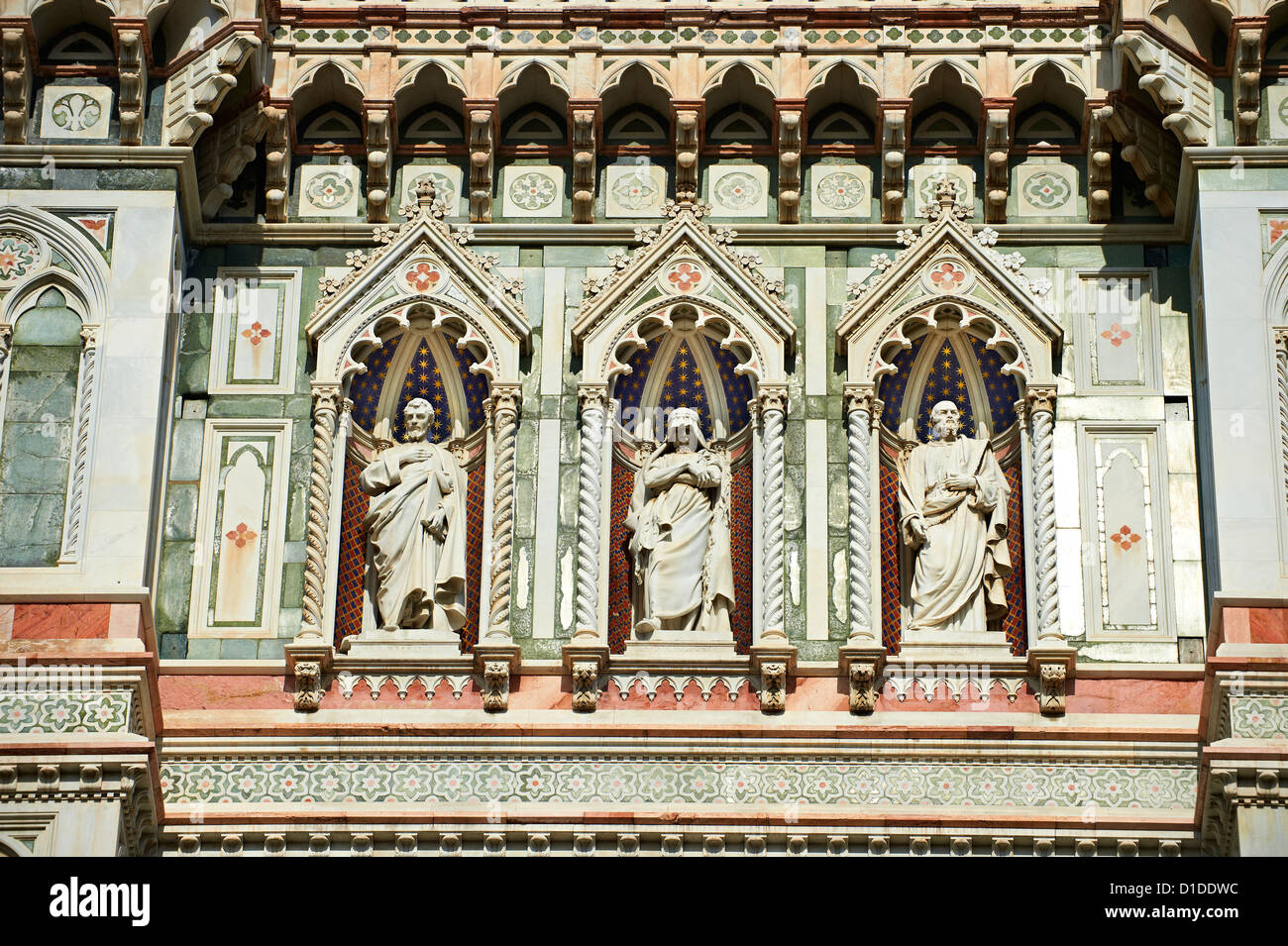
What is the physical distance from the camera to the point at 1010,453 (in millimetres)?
23141

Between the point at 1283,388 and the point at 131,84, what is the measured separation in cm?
794

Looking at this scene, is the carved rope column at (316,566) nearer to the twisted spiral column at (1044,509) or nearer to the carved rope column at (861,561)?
the carved rope column at (861,561)

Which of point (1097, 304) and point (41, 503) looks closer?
point (41, 503)

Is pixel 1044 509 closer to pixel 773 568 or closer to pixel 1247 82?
pixel 773 568

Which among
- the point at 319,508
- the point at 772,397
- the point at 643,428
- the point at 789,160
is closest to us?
the point at 319,508

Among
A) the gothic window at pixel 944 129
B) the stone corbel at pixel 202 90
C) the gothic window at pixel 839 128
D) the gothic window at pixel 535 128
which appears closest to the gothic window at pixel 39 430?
the stone corbel at pixel 202 90

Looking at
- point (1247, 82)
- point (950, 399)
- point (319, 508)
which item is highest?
point (1247, 82)

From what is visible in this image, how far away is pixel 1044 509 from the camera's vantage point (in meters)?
22.6

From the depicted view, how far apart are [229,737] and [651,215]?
15.9 ft

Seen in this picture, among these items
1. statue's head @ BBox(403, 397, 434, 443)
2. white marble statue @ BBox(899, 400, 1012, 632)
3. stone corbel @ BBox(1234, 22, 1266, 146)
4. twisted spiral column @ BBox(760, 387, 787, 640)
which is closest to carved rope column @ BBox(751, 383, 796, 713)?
twisted spiral column @ BBox(760, 387, 787, 640)

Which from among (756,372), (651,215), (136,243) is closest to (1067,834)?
(756,372)

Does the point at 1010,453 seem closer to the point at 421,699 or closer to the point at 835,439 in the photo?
the point at 835,439

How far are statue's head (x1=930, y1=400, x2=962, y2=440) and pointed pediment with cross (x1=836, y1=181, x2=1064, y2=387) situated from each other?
0.44m

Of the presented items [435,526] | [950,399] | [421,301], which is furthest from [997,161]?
[435,526]
